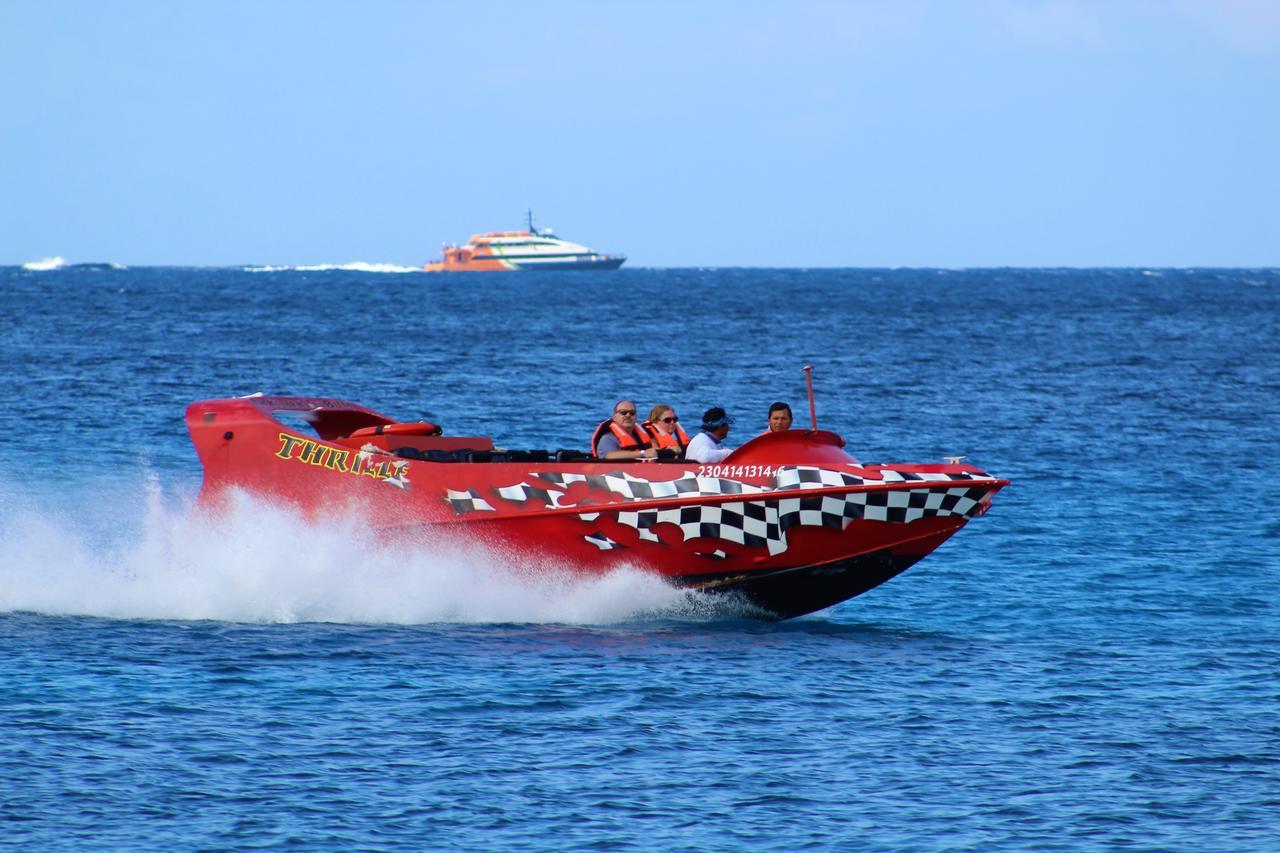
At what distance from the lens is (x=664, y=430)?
48.1ft

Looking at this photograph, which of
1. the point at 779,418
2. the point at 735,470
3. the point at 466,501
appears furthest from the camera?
the point at 466,501

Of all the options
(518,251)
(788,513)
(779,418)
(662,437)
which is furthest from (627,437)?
(518,251)

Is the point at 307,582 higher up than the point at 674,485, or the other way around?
the point at 674,485

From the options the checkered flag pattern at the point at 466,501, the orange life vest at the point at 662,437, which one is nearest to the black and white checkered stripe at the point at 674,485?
the checkered flag pattern at the point at 466,501

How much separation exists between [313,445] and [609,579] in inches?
119

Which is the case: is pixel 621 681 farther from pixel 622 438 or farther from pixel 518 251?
pixel 518 251

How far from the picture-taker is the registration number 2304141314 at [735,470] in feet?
44.7

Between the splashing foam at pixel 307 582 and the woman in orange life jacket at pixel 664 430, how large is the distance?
123cm

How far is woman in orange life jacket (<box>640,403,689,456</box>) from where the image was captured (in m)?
14.6

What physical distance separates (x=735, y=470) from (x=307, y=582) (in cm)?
395

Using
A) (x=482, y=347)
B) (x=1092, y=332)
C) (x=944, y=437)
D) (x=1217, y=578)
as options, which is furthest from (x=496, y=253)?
(x=1217, y=578)

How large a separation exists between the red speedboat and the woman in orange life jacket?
0.62m

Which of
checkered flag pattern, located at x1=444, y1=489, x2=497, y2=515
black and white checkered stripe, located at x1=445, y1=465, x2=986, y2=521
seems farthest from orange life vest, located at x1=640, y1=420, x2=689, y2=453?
checkered flag pattern, located at x1=444, y1=489, x2=497, y2=515

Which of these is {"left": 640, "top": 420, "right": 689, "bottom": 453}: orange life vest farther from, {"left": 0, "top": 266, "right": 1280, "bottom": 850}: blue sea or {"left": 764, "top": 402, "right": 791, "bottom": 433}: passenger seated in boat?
{"left": 0, "top": 266, "right": 1280, "bottom": 850}: blue sea
